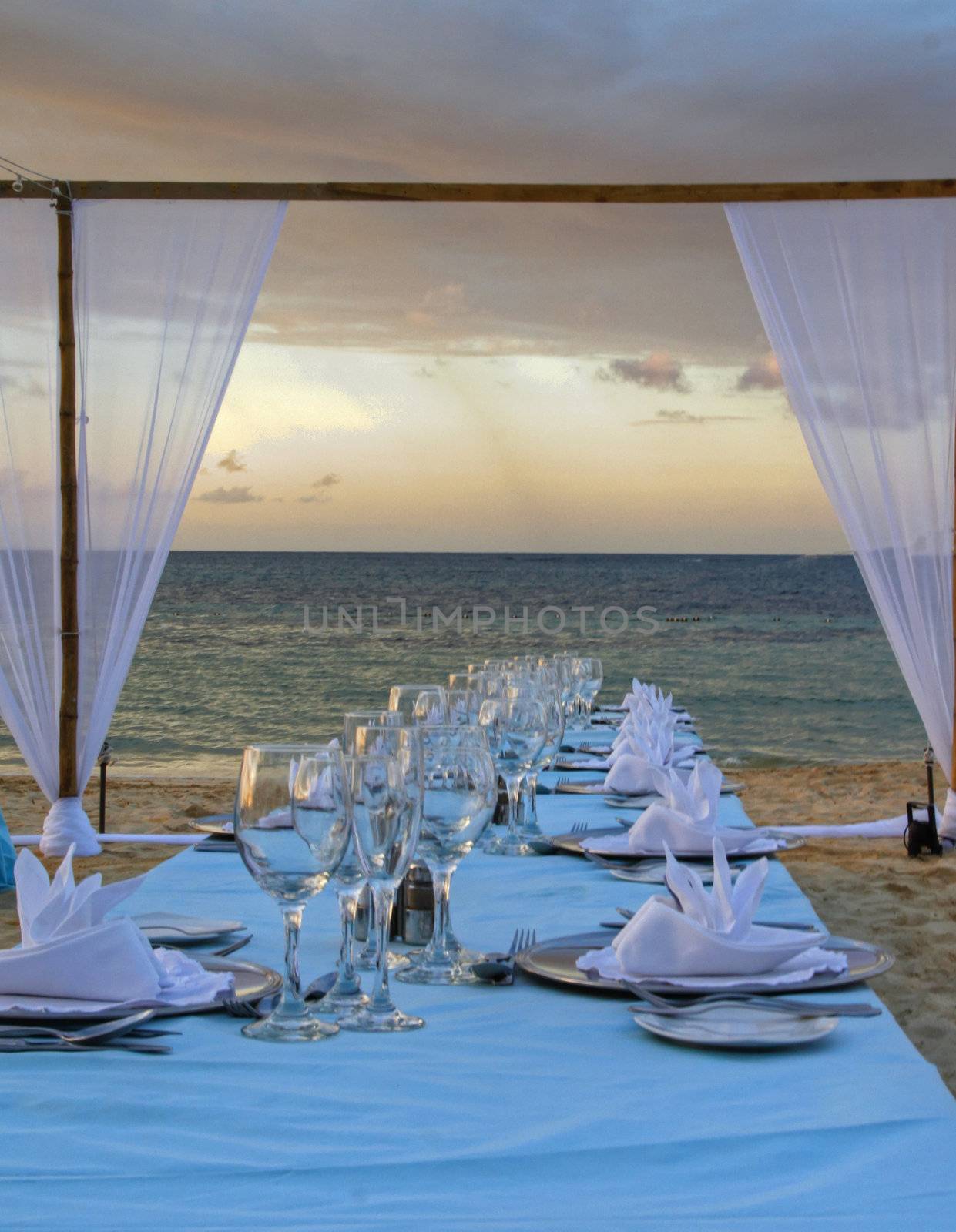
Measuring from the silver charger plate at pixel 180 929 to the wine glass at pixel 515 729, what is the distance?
20.0 inches

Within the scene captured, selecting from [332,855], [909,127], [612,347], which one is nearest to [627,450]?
[612,347]

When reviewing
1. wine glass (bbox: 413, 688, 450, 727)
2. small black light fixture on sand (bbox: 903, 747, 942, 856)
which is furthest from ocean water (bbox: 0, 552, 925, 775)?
wine glass (bbox: 413, 688, 450, 727)

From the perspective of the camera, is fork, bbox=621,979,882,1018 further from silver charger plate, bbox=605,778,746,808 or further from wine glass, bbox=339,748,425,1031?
silver charger plate, bbox=605,778,746,808

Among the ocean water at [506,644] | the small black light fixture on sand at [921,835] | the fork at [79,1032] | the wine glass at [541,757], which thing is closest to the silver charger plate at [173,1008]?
the fork at [79,1032]

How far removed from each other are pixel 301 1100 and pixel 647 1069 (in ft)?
0.91

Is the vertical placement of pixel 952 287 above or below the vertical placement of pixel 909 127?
below

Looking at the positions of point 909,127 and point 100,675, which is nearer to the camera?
point 100,675

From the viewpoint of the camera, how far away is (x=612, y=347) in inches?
989

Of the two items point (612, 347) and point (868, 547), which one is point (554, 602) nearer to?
point (612, 347)

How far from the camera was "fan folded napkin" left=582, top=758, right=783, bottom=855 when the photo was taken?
198cm

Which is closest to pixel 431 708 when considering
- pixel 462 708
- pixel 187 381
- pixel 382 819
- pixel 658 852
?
pixel 462 708

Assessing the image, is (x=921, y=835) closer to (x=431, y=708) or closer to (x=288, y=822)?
(x=431, y=708)

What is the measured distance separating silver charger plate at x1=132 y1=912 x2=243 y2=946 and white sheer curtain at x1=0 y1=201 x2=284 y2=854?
3326mm

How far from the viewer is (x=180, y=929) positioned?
59.3 inches
